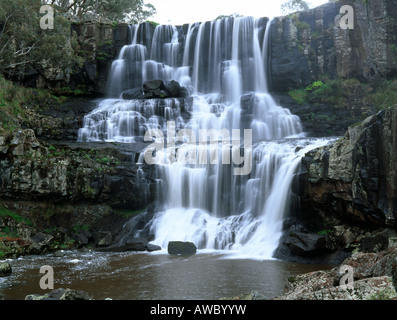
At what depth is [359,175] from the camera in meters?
11.5

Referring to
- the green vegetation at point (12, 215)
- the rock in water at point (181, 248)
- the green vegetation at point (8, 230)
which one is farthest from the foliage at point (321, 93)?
the green vegetation at point (8, 230)

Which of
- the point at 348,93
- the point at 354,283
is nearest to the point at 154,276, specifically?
the point at 354,283

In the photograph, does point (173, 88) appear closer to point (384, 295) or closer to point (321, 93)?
point (321, 93)

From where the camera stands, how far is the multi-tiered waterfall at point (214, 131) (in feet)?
50.4

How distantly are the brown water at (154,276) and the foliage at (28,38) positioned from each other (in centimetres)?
1396

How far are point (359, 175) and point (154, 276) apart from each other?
6.81m

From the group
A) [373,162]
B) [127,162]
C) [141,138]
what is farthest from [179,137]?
[373,162]

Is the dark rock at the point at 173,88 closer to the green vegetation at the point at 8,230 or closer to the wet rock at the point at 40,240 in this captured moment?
the green vegetation at the point at 8,230

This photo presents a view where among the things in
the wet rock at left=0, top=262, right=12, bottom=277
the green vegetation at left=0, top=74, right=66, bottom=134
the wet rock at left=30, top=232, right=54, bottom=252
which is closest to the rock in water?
the wet rock at left=30, top=232, right=54, bottom=252

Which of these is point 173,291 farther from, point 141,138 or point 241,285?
→ point 141,138

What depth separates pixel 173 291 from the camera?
8883mm

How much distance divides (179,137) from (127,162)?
5175 millimetres
